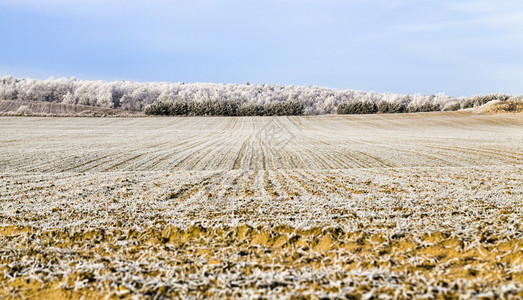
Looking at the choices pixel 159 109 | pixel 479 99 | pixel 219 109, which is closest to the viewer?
pixel 159 109

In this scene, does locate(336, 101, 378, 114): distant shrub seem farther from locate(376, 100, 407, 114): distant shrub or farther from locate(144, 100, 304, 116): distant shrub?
locate(144, 100, 304, 116): distant shrub

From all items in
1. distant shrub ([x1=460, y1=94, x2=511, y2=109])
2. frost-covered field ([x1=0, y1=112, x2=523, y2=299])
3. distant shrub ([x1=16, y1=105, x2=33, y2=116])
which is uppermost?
distant shrub ([x1=460, y1=94, x2=511, y2=109])

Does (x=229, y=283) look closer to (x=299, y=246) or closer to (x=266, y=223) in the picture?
(x=299, y=246)

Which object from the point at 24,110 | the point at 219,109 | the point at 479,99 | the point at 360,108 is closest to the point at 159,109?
the point at 219,109

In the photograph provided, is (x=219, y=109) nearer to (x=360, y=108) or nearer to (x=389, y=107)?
(x=360, y=108)

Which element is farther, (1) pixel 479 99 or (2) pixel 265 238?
(1) pixel 479 99

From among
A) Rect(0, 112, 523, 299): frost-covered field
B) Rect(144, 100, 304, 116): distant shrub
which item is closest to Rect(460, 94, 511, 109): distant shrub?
Rect(144, 100, 304, 116): distant shrub

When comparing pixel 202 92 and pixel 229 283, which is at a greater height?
pixel 202 92

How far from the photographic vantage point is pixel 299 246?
5.74m

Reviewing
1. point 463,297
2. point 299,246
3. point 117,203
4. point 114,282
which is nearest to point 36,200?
point 117,203

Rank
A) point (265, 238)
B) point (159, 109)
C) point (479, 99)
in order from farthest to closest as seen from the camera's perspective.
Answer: point (479, 99), point (159, 109), point (265, 238)

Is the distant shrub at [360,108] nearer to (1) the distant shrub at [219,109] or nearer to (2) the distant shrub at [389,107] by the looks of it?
(2) the distant shrub at [389,107]

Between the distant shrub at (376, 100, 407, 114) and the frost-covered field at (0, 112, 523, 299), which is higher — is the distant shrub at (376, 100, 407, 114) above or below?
above

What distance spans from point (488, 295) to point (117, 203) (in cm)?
785
